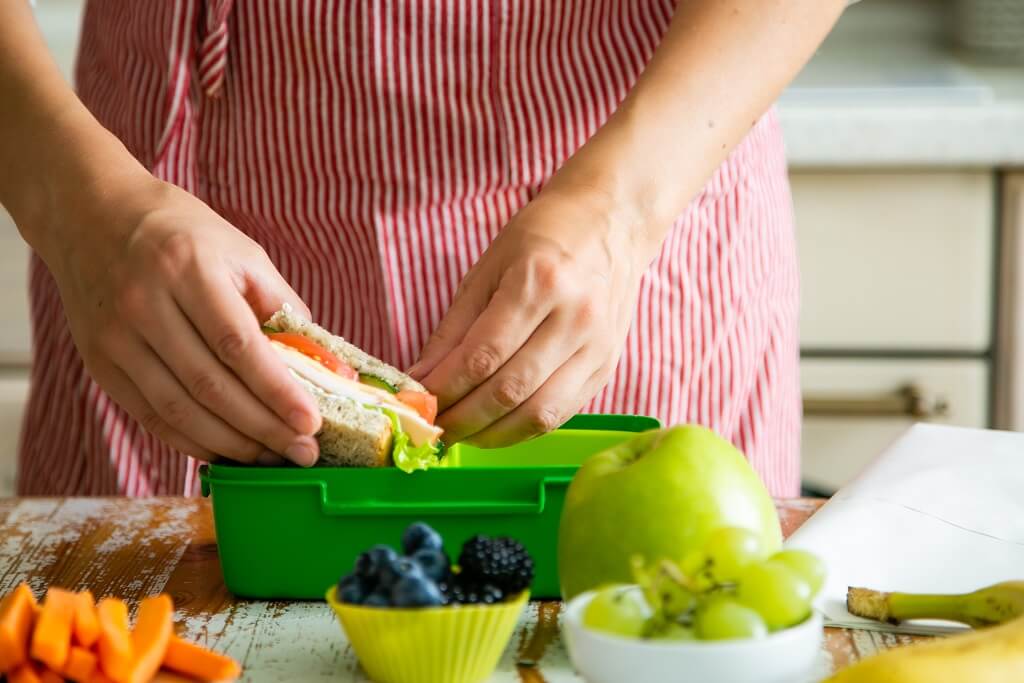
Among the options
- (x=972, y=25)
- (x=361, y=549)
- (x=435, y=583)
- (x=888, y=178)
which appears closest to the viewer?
(x=435, y=583)

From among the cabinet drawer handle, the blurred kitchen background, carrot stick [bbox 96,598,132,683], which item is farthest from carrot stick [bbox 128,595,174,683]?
A: the cabinet drawer handle

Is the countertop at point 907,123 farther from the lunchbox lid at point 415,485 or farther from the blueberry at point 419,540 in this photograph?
the blueberry at point 419,540

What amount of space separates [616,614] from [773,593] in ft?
0.23

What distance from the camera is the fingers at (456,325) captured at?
0.88 meters

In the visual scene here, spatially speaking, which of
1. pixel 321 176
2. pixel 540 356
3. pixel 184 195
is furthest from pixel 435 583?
pixel 321 176

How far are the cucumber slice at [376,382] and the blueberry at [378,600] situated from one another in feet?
0.72

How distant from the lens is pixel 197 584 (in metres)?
0.88

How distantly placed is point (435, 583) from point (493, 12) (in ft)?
2.05

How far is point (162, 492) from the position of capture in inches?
49.1

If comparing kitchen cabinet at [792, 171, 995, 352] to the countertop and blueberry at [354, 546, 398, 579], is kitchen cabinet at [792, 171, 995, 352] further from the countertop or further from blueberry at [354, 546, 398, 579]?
blueberry at [354, 546, 398, 579]

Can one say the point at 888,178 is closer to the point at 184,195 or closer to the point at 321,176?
the point at 321,176

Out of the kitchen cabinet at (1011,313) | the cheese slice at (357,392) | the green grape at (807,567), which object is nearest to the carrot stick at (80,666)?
the cheese slice at (357,392)

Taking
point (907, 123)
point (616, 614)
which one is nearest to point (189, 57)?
point (616, 614)

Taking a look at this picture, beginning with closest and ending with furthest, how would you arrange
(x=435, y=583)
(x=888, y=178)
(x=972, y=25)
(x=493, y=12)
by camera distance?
1. (x=435, y=583)
2. (x=493, y=12)
3. (x=888, y=178)
4. (x=972, y=25)
